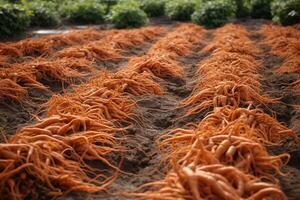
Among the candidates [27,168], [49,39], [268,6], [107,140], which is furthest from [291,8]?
[27,168]

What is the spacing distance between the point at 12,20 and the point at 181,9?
704 cm

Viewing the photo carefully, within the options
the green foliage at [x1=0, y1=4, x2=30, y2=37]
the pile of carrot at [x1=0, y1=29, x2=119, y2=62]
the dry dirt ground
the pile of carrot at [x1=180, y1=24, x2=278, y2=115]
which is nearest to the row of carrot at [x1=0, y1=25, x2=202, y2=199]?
the dry dirt ground

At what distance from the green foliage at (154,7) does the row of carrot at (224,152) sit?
1227cm

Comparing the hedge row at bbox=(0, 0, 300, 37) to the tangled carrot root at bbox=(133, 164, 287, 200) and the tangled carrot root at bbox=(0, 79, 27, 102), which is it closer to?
the tangled carrot root at bbox=(0, 79, 27, 102)

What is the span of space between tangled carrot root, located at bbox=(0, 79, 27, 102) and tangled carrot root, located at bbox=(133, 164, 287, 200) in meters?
2.69

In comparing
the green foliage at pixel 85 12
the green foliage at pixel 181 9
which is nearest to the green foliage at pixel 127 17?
the green foliage at pixel 85 12

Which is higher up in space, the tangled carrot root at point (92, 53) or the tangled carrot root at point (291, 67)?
the tangled carrot root at point (92, 53)

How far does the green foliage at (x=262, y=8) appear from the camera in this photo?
1496 cm

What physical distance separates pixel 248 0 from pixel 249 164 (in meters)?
14.0

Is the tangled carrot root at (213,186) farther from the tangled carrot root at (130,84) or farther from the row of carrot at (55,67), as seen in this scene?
the row of carrot at (55,67)

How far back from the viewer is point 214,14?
533 inches

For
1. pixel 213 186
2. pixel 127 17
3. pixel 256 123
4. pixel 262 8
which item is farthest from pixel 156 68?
pixel 262 8

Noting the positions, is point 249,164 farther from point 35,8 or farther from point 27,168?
point 35,8

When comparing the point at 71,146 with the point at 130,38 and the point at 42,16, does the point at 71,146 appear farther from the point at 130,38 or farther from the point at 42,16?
the point at 42,16
